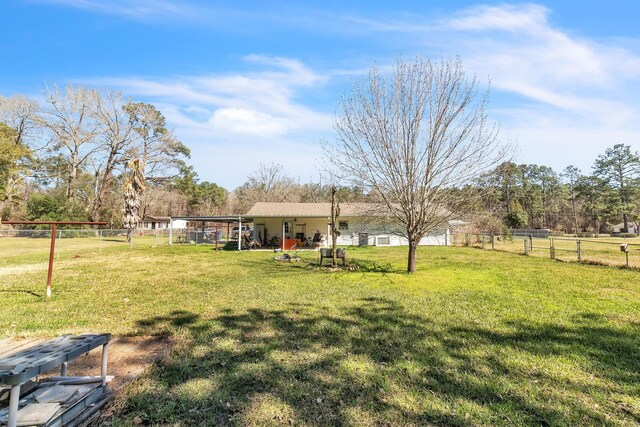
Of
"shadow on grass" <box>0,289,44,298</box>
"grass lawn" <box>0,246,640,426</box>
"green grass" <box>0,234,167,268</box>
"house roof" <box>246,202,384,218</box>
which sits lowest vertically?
"green grass" <box>0,234,167,268</box>

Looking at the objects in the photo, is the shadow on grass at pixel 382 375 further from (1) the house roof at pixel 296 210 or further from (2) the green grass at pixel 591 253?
(1) the house roof at pixel 296 210

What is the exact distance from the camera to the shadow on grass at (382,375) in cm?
256

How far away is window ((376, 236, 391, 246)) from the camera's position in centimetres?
2352

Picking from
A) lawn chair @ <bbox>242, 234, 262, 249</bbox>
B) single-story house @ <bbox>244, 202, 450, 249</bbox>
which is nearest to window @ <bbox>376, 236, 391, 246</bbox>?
single-story house @ <bbox>244, 202, 450, 249</bbox>

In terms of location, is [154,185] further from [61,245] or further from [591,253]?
[591,253]

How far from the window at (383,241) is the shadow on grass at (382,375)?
731 inches

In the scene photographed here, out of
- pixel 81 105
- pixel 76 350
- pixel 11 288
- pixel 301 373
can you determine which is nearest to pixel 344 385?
pixel 301 373

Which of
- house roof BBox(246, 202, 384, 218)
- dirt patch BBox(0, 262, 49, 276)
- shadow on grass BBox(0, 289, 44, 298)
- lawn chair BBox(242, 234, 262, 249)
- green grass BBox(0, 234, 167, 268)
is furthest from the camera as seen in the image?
house roof BBox(246, 202, 384, 218)

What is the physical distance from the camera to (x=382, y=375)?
320 cm

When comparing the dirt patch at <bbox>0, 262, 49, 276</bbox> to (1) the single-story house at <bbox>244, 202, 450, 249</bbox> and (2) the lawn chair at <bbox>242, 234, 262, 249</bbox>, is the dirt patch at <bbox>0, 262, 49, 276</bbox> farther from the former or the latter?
(1) the single-story house at <bbox>244, 202, 450, 249</bbox>

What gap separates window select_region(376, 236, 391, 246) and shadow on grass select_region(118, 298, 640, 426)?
60.9ft

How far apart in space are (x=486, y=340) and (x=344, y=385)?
2285mm

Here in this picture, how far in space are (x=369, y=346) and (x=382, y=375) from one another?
756 millimetres

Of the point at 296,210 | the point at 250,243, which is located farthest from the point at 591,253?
the point at 250,243
